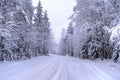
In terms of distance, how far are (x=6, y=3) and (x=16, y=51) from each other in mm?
6697

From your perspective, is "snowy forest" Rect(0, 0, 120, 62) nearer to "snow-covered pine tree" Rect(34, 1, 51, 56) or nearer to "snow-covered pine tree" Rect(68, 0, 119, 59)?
"snow-covered pine tree" Rect(68, 0, 119, 59)

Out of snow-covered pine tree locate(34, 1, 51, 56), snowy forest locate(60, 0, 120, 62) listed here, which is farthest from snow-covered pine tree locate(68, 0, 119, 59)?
snow-covered pine tree locate(34, 1, 51, 56)

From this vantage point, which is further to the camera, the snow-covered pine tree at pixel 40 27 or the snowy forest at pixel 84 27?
the snow-covered pine tree at pixel 40 27

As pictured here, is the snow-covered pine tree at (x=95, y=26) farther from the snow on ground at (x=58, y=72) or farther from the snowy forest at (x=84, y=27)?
the snow on ground at (x=58, y=72)

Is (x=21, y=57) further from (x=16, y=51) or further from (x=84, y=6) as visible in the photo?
(x=84, y=6)

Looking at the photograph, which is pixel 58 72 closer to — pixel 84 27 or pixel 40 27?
pixel 84 27

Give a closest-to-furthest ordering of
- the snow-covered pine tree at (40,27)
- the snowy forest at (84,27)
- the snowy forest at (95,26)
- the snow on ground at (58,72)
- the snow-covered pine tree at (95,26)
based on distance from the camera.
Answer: the snow on ground at (58,72) → the snowy forest at (84,27) → the snowy forest at (95,26) → the snow-covered pine tree at (95,26) → the snow-covered pine tree at (40,27)

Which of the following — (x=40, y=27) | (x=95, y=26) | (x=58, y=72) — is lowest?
(x=58, y=72)

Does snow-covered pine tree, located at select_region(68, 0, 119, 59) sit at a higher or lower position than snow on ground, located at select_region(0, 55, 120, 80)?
higher

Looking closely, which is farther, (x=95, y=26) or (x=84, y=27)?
(x=84, y=27)

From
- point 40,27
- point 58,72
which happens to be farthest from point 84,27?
point 40,27

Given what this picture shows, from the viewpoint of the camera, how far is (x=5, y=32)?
54.9 ft

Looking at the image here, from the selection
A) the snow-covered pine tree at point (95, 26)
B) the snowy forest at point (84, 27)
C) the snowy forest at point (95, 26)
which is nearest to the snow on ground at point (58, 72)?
the snowy forest at point (84, 27)

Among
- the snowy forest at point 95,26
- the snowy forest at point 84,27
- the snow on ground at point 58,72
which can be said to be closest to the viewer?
the snow on ground at point 58,72
